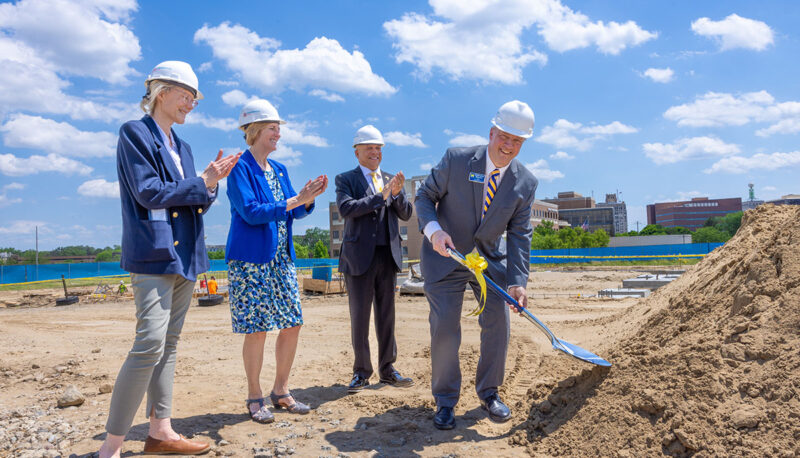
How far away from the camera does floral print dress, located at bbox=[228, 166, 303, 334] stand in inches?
135

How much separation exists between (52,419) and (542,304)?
33.0ft

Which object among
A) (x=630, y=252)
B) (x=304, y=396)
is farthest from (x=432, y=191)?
(x=630, y=252)

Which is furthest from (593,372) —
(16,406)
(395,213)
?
(16,406)

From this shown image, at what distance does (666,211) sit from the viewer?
14112 cm

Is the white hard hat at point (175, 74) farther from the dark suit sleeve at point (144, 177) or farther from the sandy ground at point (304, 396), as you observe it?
the sandy ground at point (304, 396)

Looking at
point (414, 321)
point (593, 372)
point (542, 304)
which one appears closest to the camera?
point (593, 372)

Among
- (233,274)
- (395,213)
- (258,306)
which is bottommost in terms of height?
(258,306)

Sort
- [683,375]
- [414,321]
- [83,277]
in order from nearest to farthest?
[683,375] → [414,321] → [83,277]

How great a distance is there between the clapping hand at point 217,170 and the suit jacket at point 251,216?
0.42 m

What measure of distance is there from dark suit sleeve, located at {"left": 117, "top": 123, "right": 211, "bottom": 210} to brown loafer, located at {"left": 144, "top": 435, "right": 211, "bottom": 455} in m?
1.31

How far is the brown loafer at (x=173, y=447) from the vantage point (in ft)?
9.48

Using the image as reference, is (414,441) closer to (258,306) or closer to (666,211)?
(258,306)

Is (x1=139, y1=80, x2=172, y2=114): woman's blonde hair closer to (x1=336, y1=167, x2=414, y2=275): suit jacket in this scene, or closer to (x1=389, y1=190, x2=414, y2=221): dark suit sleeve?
(x1=336, y1=167, x2=414, y2=275): suit jacket

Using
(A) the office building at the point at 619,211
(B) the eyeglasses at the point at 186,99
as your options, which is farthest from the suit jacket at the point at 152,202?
(A) the office building at the point at 619,211
